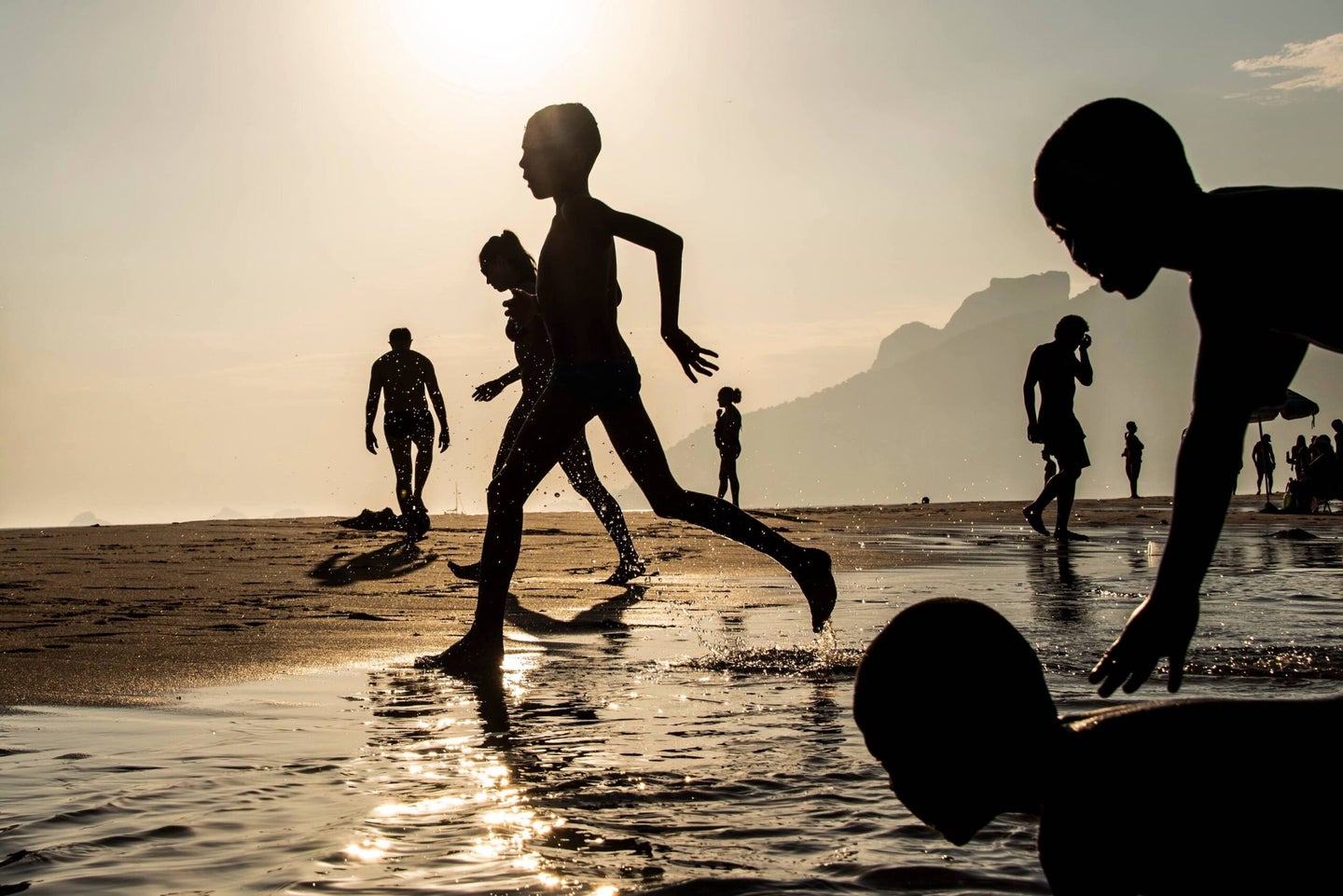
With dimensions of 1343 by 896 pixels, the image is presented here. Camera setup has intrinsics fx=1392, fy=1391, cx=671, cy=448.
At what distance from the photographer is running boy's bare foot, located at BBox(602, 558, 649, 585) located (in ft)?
31.1

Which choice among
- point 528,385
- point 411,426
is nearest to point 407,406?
point 411,426

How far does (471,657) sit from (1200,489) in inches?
143

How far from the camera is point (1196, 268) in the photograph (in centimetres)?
214

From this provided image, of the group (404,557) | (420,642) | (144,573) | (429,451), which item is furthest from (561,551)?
(420,642)

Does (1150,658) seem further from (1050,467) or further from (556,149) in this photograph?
(1050,467)

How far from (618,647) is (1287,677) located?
2.65m

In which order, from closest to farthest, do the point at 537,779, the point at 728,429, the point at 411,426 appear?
1. the point at 537,779
2. the point at 411,426
3. the point at 728,429

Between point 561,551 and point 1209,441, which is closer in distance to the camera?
point 1209,441

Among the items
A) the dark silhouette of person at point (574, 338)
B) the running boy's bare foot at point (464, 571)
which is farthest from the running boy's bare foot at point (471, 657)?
the running boy's bare foot at point (464, 571)

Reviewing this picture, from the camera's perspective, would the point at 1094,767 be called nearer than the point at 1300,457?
Yes

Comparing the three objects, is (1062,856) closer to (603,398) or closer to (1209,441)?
(1209,441)

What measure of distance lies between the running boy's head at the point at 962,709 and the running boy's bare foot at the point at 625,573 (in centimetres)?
736

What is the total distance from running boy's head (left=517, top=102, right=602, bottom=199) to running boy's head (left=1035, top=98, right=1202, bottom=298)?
3657 millimetres

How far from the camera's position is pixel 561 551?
13.4 m
